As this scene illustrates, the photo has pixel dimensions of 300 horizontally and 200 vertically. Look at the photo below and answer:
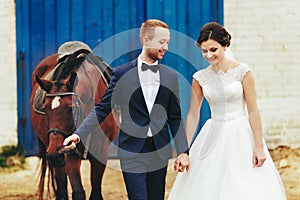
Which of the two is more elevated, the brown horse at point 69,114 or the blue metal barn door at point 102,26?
the blue metal barn door at point 102,26

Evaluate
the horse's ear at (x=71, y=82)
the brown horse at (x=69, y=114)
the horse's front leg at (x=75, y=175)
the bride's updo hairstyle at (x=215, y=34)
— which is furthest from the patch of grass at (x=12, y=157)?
the bride's updo hairstyle at (x=215, y=34)

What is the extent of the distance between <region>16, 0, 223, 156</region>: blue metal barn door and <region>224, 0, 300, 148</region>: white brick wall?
9.8 inches

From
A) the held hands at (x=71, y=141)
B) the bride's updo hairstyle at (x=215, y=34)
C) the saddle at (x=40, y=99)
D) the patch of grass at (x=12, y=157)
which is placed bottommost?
the patch of grass at (x=12, y=157)

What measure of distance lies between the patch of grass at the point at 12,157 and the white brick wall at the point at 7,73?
6 cm

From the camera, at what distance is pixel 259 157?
469 centimetres

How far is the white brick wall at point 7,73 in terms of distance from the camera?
6.84 metres

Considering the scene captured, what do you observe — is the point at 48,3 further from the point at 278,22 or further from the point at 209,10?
the point at 278,22

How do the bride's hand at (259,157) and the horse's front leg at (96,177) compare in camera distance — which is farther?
the horse's front leg at (96,177)

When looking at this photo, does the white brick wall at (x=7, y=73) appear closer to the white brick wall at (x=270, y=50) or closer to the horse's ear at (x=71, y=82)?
the white brick wall at (x=270, y=50)

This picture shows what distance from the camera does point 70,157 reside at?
623cm

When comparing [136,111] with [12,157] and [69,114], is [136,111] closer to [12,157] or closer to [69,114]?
[69,114]

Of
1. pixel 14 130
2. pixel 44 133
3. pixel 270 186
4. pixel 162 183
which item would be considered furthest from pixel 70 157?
pixel 270 186

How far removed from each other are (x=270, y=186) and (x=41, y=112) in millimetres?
2348

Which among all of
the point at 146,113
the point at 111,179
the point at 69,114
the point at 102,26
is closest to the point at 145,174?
the point at 146,113
